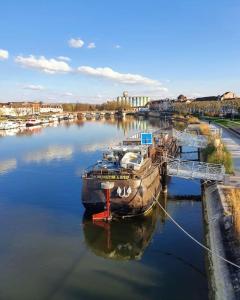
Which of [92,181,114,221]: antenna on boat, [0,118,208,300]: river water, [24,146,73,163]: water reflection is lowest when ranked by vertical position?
[24,146,73,163]: water reflection

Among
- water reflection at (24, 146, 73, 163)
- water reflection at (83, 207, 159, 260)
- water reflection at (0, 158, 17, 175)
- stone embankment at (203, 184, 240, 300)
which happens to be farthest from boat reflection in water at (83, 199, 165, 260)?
water reflection at (24, 146, 73, 163)

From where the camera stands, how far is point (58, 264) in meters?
16.8

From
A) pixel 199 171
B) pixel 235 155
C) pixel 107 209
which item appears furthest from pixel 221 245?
pixel 235 155

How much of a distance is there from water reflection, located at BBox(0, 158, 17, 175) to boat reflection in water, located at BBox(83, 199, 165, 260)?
18251 mm

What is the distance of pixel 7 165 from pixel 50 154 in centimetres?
846

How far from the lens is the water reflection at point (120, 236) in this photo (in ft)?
60.1

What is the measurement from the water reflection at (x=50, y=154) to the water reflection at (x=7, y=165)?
1725 mm

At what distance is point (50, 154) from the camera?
49.8m

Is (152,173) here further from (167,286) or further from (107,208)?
(167,286)

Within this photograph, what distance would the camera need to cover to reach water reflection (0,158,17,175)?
38.9m

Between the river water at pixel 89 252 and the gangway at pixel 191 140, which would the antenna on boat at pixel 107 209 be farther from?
the gangway at pixel 191 140

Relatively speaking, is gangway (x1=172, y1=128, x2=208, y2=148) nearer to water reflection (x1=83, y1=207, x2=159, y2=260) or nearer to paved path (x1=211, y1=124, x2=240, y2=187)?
paved path (x1=211, y1=124, x2=240, y2=187)

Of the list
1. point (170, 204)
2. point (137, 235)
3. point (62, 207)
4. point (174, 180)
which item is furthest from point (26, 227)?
point (174, 180)

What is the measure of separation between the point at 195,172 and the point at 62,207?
8.80 metres
